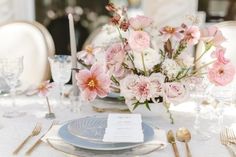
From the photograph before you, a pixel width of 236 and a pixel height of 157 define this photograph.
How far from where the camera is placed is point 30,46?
6.18ft

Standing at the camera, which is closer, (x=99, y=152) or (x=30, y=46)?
(x=99, y=152)

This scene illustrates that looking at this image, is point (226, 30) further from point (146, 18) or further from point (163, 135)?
point (163, 135)

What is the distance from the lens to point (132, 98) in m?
1.14

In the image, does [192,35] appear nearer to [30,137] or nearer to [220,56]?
[220,56]

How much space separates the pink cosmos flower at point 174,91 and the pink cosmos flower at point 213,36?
16cm

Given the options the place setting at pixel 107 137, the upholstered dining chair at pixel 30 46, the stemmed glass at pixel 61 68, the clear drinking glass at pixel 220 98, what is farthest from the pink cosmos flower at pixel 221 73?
the upholstered dining chair at pixel 30 46

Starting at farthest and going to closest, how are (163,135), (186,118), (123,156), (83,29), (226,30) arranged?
(83,29), (226,30), (186,118), (163,135), (123,156)

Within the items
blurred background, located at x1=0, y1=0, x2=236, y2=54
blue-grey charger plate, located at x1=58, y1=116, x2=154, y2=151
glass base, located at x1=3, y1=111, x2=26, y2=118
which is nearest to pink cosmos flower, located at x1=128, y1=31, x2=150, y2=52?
blue-grey charger plate, located at x1=58, y1=116, x2=154, y2=151

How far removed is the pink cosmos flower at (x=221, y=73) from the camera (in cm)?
111

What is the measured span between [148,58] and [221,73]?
0.70 ft

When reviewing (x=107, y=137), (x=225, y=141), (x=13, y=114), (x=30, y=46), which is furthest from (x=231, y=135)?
(x=30, y=46)

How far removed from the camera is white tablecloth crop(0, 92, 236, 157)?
1002 millimetres

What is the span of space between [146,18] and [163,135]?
0.34m

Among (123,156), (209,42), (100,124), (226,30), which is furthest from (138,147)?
(226,30)
